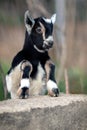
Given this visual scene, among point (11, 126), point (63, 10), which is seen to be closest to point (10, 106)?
point (11, 126)

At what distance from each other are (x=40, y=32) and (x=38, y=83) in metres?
0.35

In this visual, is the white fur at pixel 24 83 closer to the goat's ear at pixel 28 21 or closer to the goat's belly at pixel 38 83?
the goat's belly at pixel 38 83

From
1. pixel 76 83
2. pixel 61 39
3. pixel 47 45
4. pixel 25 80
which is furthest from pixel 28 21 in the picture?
pixel 61 39

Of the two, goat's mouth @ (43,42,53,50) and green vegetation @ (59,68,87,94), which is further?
green vegetation @ (59,68,87,94)

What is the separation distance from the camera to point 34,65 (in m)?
4.40

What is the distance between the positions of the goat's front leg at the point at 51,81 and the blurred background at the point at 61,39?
25.7 inches

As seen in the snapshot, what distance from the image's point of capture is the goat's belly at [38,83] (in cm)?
444

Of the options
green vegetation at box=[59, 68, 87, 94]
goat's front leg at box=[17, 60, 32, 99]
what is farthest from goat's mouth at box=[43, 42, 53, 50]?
green vegetation at box=[59, 68, 87, 94]

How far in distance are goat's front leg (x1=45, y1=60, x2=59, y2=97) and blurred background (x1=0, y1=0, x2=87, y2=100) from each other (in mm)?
653

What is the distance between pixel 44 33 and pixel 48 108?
18.7 inches

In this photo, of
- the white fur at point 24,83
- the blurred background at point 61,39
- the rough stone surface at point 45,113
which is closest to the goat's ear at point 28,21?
the white fur at point 24,83

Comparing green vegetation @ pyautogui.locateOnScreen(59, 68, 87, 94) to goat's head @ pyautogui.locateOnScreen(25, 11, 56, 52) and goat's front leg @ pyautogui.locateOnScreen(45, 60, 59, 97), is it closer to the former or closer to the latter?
goat's front leg @ pyautogui.locateOnScreen(45, 60, 59, 97)

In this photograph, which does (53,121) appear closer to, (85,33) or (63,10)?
(63,10)

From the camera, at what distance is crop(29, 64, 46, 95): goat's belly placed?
444 cm
